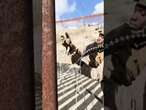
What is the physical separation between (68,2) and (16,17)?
3484 mm

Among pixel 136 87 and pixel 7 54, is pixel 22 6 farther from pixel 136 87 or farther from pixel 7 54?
pixel 136 87

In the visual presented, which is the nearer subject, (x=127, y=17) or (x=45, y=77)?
(x=45, y=77)

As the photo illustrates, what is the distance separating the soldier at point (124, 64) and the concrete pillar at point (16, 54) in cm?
330

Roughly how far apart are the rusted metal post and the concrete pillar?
6.58ft

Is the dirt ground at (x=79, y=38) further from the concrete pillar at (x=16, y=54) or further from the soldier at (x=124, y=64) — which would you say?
the concrete pillar at (x=16, y=54)

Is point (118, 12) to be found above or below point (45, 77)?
above

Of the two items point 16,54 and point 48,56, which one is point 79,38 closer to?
point 48,56

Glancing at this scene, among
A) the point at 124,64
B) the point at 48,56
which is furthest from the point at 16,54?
the point at 124,64

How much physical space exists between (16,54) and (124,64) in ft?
11.6

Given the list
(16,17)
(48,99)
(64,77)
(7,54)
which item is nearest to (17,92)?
(7,54)

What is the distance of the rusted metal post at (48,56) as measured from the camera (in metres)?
4.42

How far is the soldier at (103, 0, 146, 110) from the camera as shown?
5613mm

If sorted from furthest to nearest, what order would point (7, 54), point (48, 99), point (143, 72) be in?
point (143, 72) < point (48, 99) < point (7, 54)

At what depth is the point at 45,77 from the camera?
4.44 m
